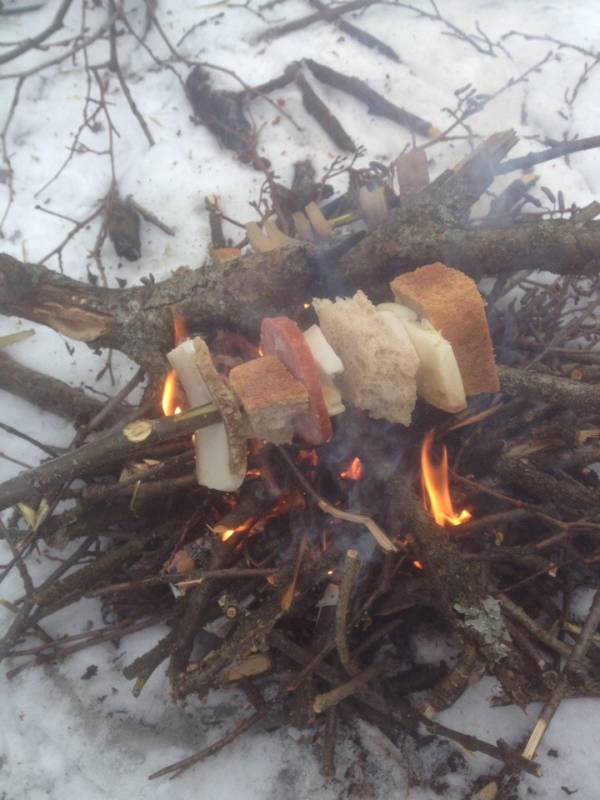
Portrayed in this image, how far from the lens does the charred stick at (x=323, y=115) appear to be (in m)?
3.68

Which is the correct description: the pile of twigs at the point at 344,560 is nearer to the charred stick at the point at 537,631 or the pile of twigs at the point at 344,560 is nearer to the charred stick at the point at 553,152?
the charred stick at the point at 537,631

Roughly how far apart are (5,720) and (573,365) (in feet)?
10.2

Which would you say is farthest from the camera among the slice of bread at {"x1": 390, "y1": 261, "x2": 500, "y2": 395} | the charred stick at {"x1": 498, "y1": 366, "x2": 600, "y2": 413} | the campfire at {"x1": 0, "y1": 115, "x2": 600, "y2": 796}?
the charred stick at {"x1": 498, "y1": 366, "x2": 600, "y2": 413}

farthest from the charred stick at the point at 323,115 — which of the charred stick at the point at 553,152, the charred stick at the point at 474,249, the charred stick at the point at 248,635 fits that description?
the charred stick at the point at 248,635

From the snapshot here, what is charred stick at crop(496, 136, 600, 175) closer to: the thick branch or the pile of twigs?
the pile of twigs

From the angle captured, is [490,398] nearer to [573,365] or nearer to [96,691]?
[573,365]

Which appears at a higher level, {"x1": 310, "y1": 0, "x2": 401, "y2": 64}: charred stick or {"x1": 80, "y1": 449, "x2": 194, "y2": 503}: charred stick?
{"x1": 310, "y1": 0, "x2": 401, "y2": 64}: charred stick

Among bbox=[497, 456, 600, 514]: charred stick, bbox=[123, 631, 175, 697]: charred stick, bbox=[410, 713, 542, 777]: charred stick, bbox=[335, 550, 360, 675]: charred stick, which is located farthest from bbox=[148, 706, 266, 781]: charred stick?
bbox=[497, 456, 600, 514]: charred stick

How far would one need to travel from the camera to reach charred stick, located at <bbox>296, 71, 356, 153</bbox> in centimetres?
368

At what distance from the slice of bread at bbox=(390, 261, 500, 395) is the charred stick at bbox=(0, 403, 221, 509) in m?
0.80

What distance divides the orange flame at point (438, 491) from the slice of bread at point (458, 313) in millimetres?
473

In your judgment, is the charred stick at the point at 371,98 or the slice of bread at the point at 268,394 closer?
the slice of bread at the point at 268,394

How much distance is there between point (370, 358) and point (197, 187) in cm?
226

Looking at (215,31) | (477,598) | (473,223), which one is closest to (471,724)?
(477,598)
